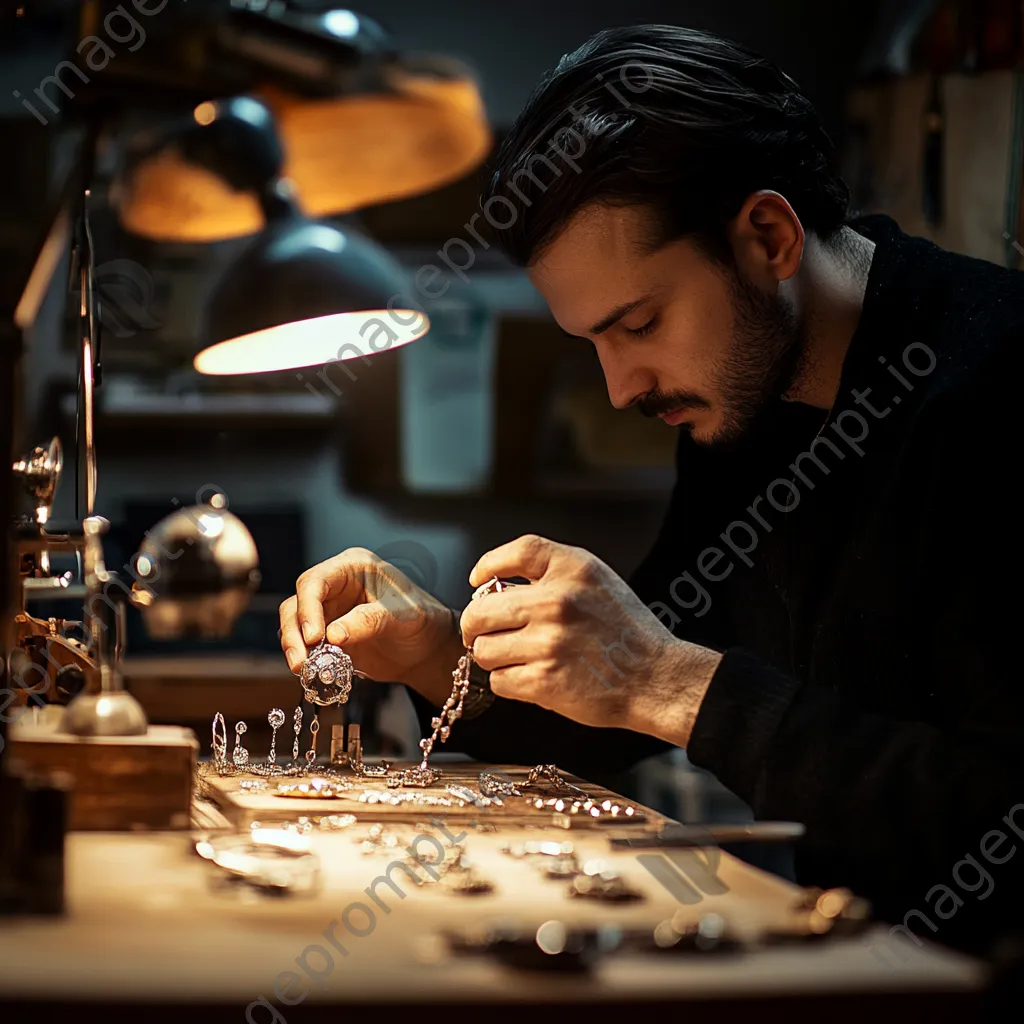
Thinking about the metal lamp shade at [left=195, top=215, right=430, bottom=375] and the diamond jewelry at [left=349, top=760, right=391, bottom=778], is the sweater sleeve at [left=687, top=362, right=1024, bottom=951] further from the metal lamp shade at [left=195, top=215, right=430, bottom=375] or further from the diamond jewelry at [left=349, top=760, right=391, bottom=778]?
the metal lamp shade at [left=195, top=215, right=430, bottom=375]

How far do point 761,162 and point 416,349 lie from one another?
301 centimetres

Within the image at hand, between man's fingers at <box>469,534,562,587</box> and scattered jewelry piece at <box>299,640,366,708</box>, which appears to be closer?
man's fingers at <box>469,534,562,587</box>

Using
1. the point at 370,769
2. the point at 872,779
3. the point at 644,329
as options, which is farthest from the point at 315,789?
the point at 644,329

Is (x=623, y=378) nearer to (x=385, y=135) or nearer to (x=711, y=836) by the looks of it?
(x=711, y=836)

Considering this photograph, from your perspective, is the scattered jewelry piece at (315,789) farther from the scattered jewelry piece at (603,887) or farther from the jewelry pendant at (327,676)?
the scattered jewelry piece at (603,887)

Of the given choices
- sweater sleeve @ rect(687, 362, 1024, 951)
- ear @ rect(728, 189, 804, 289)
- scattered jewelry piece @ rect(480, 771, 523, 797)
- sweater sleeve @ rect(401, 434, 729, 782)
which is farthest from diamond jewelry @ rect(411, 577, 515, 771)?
ear @ rect(728, 189, 804, 289)

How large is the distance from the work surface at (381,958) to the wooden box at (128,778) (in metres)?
0.11

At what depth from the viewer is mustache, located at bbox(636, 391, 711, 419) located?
66.0 inches

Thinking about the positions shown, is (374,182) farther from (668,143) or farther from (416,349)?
(416,349)

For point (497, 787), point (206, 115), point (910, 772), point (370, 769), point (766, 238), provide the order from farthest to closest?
point (206, 115), point (766, 238), point (370, 769), point (497, 787), point (910, 772)

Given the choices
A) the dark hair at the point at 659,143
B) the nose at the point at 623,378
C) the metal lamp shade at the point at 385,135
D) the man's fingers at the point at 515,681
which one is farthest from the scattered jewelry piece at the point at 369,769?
the metal lamp shade at the point at 385,135

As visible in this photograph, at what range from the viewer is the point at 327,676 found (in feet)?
5.01

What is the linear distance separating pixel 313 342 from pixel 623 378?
45 cm

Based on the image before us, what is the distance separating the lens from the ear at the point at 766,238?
166cm
